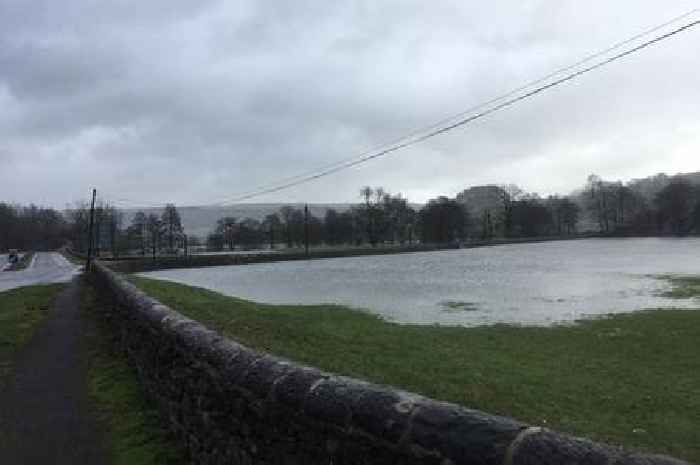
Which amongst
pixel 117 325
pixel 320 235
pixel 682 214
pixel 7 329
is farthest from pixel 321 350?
pixel 682 214

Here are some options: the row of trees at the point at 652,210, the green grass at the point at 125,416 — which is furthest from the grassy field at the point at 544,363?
the row of trees at the point at 652,210

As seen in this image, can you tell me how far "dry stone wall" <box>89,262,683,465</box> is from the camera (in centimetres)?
264

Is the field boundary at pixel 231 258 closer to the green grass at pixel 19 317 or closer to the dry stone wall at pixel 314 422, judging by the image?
the green grass at pixel 19 317

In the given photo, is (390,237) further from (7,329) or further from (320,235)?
(7,329)

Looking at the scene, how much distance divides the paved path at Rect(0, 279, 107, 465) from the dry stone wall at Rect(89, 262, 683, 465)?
128 centimetres

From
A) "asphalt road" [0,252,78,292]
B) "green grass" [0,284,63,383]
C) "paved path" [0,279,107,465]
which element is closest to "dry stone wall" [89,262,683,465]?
"paved path" [0,279,107,465]

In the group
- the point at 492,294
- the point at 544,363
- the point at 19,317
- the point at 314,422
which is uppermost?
the point at 314,422

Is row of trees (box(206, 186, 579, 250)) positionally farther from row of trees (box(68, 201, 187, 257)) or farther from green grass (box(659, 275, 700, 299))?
green grass (box(659, 275, 700, 299))

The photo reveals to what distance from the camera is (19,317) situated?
22609 millimetres

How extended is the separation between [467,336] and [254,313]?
27.3 feet

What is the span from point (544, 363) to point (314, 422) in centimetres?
1306

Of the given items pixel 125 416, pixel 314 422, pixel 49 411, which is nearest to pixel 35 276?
pixel 49 411

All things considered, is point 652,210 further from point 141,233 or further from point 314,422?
point 314,422

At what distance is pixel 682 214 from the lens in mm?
164250
